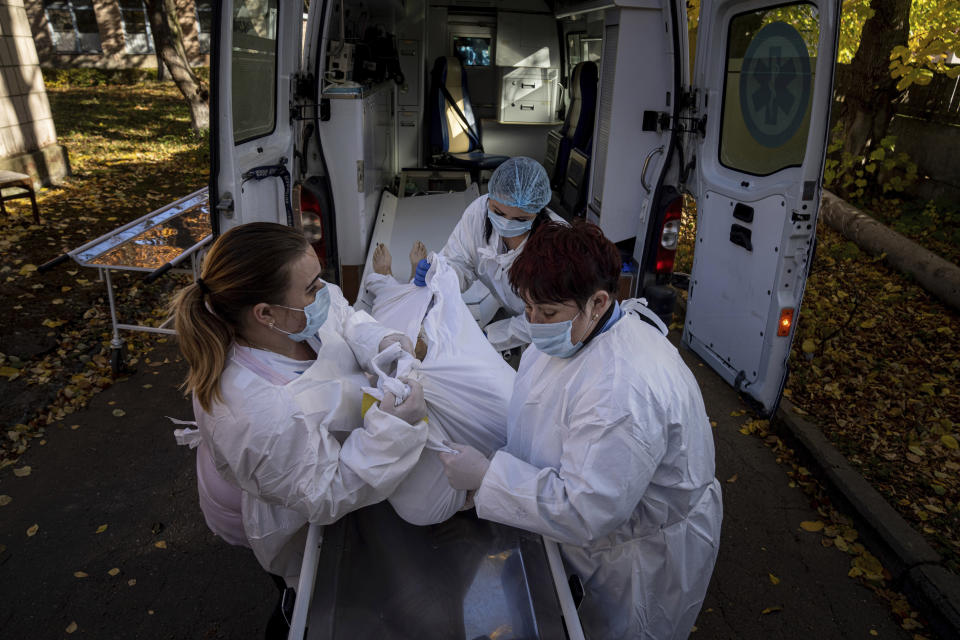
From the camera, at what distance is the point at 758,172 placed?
12.0 ft

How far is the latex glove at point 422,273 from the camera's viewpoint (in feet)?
10.9

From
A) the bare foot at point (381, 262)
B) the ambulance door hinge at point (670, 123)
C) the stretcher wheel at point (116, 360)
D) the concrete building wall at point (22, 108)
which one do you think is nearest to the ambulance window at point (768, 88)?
the ambulance door hinge at point (670, 123)

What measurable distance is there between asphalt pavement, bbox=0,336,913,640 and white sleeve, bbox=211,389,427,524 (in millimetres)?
1425

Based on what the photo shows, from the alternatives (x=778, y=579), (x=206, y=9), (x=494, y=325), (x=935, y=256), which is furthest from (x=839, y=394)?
(x=206, y=9)

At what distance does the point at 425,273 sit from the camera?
10.9 ft

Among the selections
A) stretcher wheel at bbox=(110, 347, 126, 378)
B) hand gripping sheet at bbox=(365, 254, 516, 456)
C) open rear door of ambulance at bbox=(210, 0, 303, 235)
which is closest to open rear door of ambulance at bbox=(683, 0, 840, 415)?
hand gripping sheet at bbox=(365, 254, 516, 456)

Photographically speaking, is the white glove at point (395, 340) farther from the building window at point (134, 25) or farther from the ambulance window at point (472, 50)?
the building window at point (134, 25)

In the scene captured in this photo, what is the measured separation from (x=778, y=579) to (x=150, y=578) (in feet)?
9.78

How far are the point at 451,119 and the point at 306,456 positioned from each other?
19.8 feet

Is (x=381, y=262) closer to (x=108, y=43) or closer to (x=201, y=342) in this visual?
(x=201, y=342)

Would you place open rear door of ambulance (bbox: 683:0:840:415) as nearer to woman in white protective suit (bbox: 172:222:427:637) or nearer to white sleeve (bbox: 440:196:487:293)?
white sleeve (bbox: 440:196:487:293)

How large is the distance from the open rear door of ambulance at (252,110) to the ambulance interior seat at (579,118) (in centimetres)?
243

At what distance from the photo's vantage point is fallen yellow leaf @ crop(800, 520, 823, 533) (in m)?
3.31

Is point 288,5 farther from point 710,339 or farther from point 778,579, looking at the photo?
point 778,579
